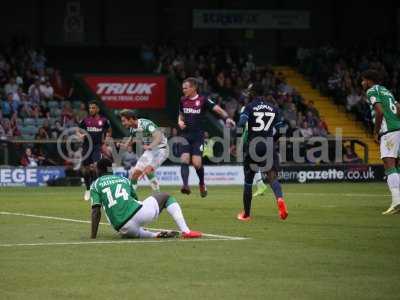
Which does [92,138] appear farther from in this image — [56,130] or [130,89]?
[130,89]

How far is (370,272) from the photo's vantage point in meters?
11.2

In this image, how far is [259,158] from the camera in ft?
59.0

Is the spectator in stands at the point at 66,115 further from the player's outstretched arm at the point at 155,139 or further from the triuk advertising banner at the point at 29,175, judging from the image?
the player's outstretched arm at the point at 155,139

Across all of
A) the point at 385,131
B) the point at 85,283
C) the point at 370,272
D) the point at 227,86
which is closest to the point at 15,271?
the point at 85,283

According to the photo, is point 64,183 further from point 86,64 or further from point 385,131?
point 385,131

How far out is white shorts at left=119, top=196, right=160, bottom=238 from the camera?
14.1 m

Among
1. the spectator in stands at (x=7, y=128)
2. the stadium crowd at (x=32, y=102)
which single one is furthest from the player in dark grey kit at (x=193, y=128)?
the spectator in stands at (x=7, y=128)

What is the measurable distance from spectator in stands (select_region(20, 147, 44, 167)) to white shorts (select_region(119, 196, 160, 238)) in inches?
781

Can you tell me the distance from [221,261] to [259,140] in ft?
20.5

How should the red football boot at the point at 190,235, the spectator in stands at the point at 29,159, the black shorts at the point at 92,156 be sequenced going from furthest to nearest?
the spectator in stands at the point at 29,159, the black shorts at the point at 92,156, the red football boot at the point at 190,235

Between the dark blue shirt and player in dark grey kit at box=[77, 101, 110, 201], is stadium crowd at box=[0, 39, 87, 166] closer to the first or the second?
player in dark grey kit at box=[77, 101, 110, 201]

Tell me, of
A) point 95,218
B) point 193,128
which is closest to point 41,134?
point 193,128

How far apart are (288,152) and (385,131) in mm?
17710

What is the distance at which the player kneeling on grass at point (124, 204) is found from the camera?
14.1 m
